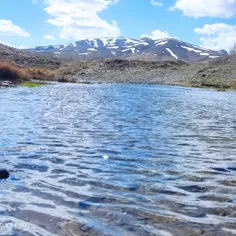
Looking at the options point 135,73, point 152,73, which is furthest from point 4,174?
point 135,73

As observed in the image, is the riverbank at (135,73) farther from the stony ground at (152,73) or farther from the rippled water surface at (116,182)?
the rippled water surface at (116,182)

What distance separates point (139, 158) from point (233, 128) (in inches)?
417

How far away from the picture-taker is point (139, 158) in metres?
13.5

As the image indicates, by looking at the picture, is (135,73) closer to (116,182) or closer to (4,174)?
(116,182)

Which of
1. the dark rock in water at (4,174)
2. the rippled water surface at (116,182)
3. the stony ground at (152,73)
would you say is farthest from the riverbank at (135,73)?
the dark rock in water at (4,174)

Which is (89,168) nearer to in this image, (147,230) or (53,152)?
(53,152)

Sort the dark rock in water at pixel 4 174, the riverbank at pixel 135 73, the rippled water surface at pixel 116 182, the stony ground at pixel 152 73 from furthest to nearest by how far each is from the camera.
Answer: the stony ground at pixel 152 73, the riverbank at pixel 135 73, the dark rock in water at pixel 4 174, the rippled water surface at pixel 116 182

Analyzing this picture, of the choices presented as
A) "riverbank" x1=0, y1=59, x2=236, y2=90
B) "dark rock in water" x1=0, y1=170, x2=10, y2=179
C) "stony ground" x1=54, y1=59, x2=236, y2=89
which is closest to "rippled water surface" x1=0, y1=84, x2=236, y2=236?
"dark rock in water" x1=0, y1=170, x2=10, y2=179

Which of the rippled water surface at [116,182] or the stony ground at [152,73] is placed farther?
the stony ground at [152,73]

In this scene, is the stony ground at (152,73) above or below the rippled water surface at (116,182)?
above

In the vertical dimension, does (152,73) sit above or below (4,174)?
above

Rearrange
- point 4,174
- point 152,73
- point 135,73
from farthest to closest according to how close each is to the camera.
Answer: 1. point 135,73
2. point 152,73
3. point 4,174

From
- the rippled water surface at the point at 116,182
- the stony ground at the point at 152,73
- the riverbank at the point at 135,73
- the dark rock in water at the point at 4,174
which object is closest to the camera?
the rippled water surface at the point at 116,182

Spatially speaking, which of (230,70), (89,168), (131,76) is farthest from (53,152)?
(131,76)
